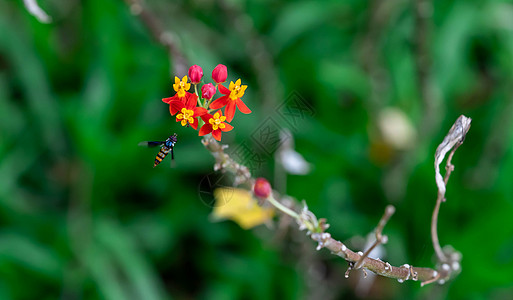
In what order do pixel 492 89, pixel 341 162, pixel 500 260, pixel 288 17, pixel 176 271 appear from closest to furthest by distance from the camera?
pixel 500 260, pixel 341 162, pixel 176 271, pixel 288 17, pixel 492 89

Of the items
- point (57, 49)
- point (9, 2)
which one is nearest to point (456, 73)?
point (57, 49)

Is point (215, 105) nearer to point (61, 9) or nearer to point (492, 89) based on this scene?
point (61, 9)

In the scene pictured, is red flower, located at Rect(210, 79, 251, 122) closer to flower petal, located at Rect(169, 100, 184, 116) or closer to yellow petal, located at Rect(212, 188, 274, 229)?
flower petal, located at Rect(169, 100, 184, 116)

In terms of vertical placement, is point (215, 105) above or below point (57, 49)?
below

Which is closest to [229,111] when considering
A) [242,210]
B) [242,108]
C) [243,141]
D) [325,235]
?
[242,108]

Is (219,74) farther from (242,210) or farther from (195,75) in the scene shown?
(242,210)

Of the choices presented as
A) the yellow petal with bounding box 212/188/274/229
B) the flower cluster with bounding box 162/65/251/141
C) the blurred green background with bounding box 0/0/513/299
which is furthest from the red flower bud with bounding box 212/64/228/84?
the blurred green background with bounding box 0/0/513/299
